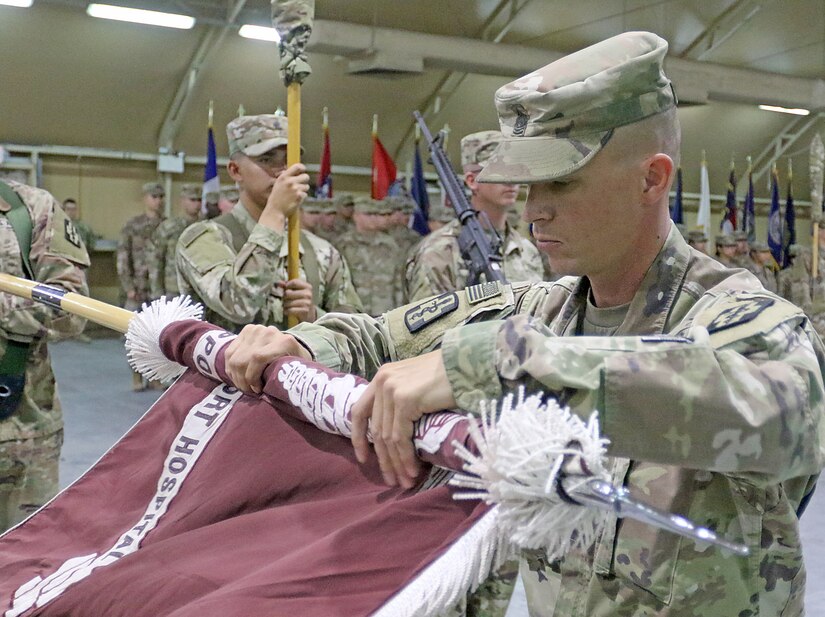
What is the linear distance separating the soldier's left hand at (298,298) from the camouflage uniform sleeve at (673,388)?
72.0 inches

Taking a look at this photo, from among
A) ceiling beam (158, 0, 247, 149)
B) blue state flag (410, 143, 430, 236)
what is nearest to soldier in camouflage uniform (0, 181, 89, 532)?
blue state flag (410, 143, 430, 236)

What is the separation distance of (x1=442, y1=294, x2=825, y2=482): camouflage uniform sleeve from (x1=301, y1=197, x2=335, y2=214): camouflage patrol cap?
7.65m

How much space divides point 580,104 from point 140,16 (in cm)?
965

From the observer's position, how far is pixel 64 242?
2.37 meters

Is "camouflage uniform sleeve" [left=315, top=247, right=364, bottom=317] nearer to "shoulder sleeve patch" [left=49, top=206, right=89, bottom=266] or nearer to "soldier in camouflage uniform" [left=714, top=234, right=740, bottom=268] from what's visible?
"shoulder sleeve patch" [left=49, top=206, right=89, bottom=266]

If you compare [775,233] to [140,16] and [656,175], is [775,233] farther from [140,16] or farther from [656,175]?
[656,175]

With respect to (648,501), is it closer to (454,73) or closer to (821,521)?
(821,521)

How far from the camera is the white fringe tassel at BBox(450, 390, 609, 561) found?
2.42ft

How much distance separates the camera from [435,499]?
932mm

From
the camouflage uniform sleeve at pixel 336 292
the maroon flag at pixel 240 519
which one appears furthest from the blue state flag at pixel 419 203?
the maroon flag at pixel 240 519

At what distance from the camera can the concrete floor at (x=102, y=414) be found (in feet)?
11.3

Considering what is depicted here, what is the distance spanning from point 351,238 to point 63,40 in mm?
4269

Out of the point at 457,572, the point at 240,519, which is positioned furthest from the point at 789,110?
the point at 457,572

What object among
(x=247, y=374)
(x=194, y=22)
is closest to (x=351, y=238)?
(x=194, y=22)
